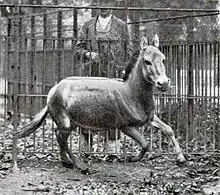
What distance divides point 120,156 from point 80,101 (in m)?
1.40

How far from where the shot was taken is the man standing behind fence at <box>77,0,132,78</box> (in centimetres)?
853

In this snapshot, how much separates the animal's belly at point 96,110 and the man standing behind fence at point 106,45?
3.19 feet

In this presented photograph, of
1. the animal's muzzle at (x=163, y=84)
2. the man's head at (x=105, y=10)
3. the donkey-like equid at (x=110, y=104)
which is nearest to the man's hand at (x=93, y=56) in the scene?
the man's head at (x=105, y=10)

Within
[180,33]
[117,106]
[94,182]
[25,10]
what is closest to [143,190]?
[94,182]

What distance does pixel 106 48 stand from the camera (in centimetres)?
863

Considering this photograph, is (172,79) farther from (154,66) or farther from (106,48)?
(154,66)

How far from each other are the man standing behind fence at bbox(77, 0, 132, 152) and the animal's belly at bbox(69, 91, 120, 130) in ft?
2.78

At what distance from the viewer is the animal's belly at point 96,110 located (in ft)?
24.9

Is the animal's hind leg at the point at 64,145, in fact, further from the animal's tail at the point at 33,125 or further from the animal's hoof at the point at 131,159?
the animal's hoof at the point at 131,159

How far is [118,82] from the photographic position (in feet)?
25.4

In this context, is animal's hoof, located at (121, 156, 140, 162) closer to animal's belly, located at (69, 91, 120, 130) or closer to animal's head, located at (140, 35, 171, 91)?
animal's belly, located at (69, 91, 120, 130)

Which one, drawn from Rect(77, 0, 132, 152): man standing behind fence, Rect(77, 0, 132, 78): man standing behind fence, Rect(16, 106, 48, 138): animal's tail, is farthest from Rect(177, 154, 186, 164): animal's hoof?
Rect(16, 106, 48, 138): animal's tail

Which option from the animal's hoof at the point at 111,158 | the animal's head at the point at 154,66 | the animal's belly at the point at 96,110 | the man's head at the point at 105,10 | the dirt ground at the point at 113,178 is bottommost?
the dirt ground at the point at 113,178

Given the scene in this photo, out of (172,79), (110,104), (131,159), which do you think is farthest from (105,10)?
(131,159)
